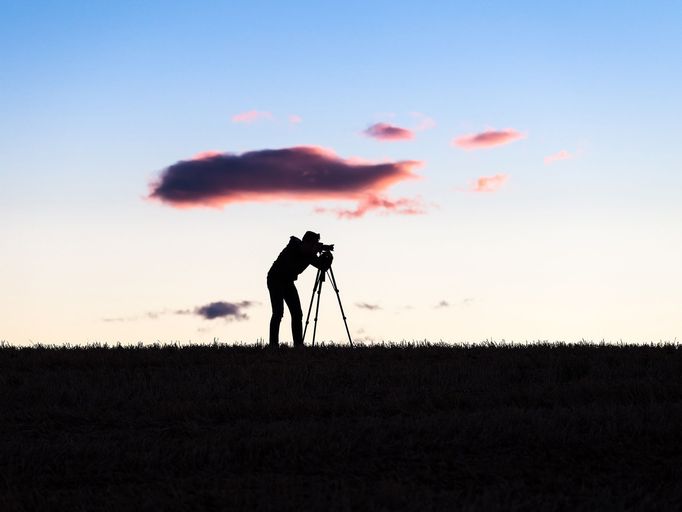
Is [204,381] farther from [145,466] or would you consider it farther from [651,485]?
[651,485]

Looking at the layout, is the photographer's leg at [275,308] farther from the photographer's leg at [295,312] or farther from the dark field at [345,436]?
the dark field at [345,436]

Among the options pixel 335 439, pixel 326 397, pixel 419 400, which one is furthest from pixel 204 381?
pixel 335 439

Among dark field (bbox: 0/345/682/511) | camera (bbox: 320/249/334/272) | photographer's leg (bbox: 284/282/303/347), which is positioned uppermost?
camera (bbox: 320/249/334/272)

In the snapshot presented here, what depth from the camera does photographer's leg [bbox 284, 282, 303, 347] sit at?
2072cm

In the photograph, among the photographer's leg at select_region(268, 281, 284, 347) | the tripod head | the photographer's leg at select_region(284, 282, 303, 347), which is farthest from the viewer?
the tripod head

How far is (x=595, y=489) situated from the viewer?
9188mm

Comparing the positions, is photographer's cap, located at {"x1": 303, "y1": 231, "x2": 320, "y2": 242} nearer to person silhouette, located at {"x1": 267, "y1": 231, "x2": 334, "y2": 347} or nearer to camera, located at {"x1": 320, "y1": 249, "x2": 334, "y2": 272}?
person silhouette, located at {"x1": 267, "y1": 231, "x2": 334, "y2": 347}

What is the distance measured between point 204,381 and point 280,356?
3239 mm

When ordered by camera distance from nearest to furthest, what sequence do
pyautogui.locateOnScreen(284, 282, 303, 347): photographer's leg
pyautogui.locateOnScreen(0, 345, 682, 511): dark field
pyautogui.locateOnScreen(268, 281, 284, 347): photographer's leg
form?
pyautogui.locateOnScreen(0, 345, 682, 511): dark field < pyautogui.locateOnScreen(268, 281, 284, 347): photographer's leg < pyautogui.locateOnScreen(284, 282, 303, 347): photographer's leg

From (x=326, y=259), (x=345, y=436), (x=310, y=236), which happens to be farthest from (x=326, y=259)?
(x=345, y=436)

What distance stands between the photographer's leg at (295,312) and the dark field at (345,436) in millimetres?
3083

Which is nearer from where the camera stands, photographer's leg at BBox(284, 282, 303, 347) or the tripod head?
photographer's leg at BBox(284, 282, 303, 347)

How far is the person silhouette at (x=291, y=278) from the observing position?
67.6ft

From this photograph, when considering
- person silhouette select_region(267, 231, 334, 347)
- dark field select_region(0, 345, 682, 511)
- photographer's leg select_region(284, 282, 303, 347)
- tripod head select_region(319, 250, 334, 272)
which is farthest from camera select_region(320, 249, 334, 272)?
dark field select_region(0, 345, 682, 511)
